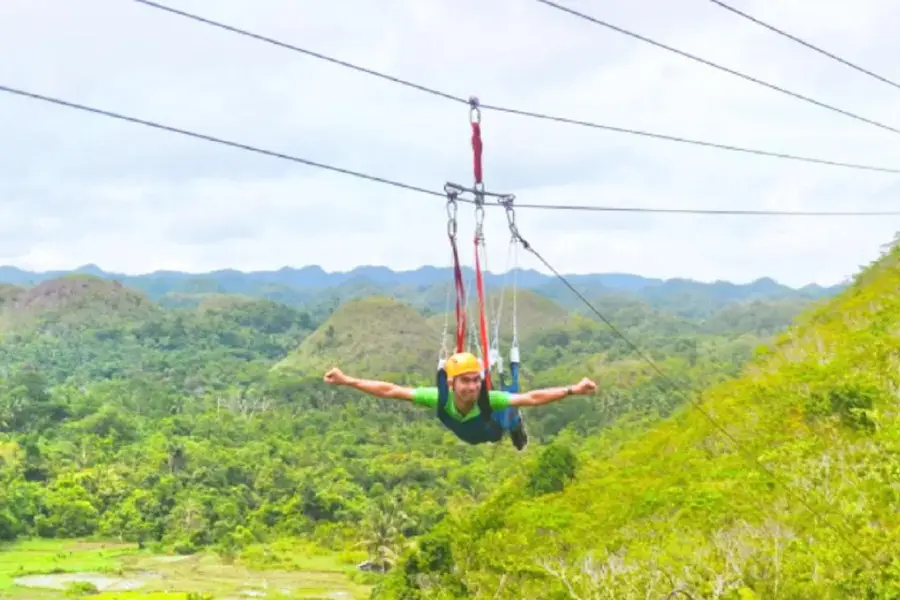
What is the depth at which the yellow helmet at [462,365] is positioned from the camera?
7.08 metres

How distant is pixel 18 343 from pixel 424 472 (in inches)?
5829

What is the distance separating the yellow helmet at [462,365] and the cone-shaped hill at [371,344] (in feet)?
464

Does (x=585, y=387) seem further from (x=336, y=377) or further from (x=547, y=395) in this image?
(x=336, y=377)

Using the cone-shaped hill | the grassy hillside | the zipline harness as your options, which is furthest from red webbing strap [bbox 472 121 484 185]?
the cone-shaped hill

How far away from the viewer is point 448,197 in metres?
7.41

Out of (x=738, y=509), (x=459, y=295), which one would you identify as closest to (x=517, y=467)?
(x=738, y=509)

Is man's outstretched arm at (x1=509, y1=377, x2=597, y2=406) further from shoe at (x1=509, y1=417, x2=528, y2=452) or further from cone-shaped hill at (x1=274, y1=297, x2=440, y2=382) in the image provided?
cone-shaped hill at (x1=274, y1=297, x2=440, y2=382)

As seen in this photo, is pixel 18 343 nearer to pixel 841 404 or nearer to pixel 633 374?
pixel 633 374

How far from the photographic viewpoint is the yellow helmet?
708 centimetres

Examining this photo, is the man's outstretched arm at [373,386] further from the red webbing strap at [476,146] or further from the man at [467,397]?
the red webbing strap at [476,146]

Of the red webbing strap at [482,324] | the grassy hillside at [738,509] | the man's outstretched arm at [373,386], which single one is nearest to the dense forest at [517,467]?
the grassy hillside at [738,509]

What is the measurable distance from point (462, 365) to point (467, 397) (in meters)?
0.26

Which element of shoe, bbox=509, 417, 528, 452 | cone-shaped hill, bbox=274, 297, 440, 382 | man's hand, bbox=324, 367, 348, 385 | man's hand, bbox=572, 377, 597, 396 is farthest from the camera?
cone-shaped hill, bbox=274, 297, 440, 382

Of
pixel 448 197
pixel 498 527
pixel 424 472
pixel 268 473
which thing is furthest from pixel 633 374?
pixel 448 197
